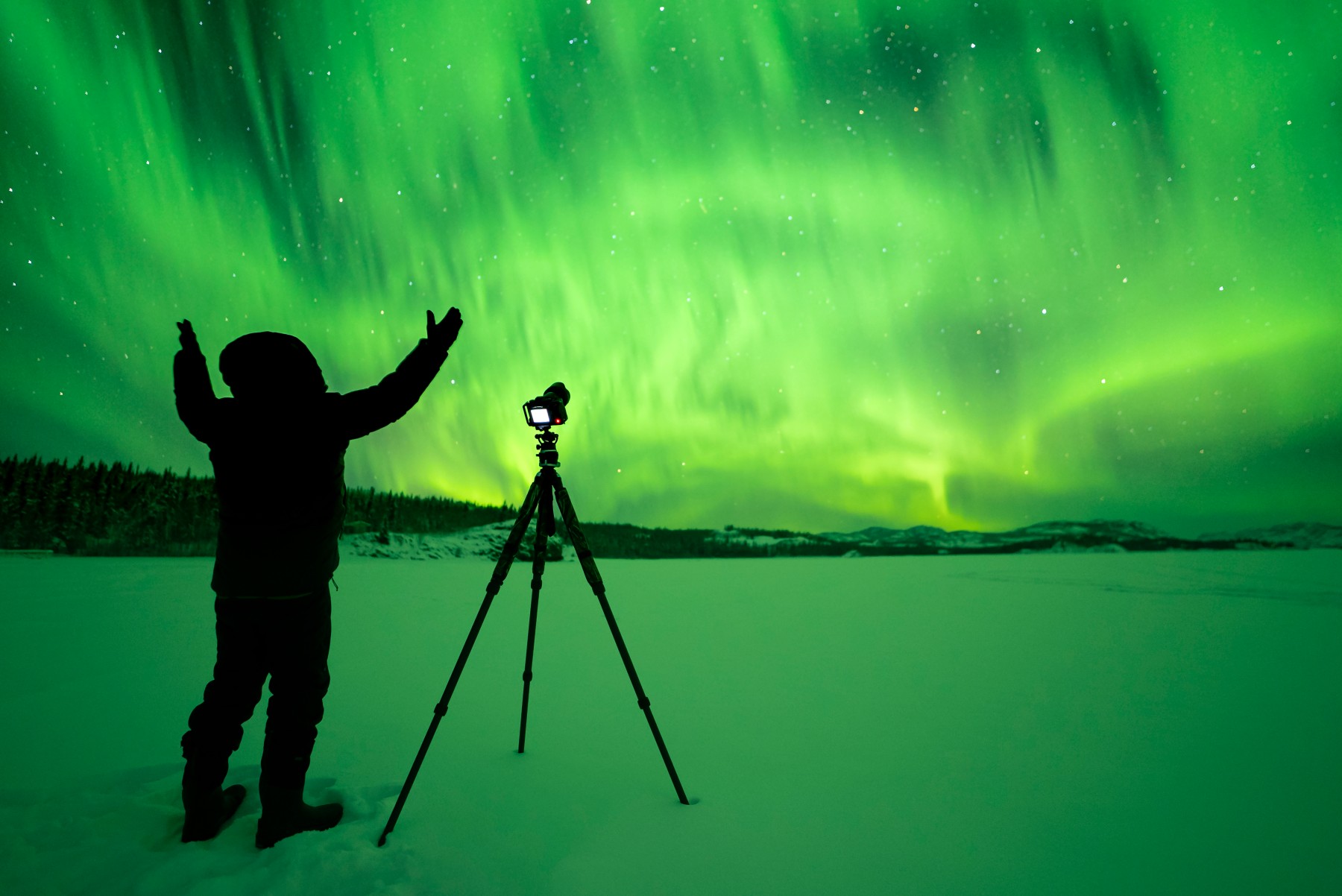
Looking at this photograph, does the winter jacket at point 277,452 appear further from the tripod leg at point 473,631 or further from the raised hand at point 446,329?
the tripod leg at point 473,631

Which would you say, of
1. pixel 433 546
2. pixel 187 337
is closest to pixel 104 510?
pixel 433 546

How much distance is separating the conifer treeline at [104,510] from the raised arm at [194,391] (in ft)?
112

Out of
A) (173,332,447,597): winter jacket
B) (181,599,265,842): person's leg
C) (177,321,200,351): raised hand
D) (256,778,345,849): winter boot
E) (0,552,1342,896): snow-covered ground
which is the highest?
(177,321,200,351): raised hand

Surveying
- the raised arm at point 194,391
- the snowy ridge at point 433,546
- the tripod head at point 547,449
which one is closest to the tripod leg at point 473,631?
the tripod head at point 547,449

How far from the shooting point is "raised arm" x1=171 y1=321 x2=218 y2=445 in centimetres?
284

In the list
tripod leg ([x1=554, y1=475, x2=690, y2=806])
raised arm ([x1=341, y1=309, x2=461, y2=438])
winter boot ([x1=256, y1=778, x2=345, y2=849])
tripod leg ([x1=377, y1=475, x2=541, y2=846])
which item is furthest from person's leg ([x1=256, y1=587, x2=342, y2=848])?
tripod leg ([x1=554, y1=475, x2=690, y2=806])

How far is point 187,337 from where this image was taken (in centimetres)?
308

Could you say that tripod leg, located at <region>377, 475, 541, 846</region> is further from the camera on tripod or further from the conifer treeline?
the conifer treeline

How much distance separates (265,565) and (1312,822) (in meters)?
5.98

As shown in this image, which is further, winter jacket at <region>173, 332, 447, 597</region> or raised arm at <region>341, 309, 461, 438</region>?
raised arm at <region>341, 309, 461, 438</region>

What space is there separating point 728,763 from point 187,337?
14.2 feet

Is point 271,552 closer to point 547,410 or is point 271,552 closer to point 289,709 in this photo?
point 289,709

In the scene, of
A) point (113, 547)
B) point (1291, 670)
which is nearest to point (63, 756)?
point (1291, 670)

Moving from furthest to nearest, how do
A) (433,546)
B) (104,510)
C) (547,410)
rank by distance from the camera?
(104,510), (433,546), (547,410)
